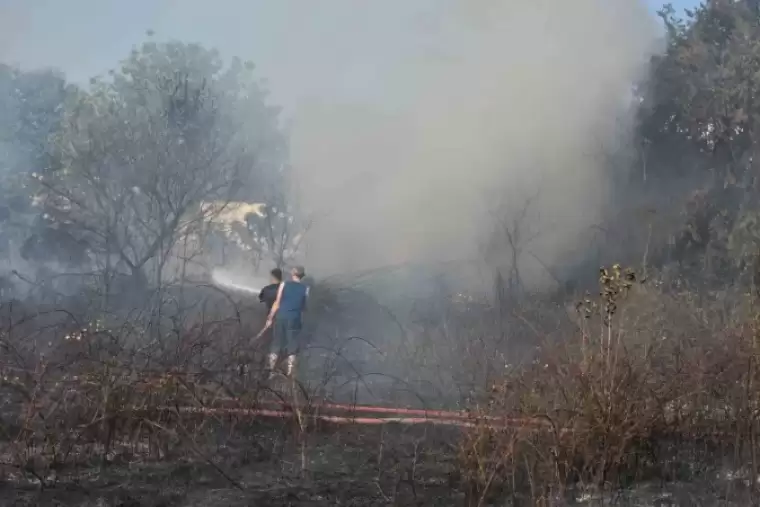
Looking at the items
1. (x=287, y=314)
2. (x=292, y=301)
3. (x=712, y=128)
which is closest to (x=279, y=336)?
(x=287, y=314)

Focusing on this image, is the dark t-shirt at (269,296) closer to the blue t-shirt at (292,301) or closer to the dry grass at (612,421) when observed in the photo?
the blue t-shirt at (292,301)

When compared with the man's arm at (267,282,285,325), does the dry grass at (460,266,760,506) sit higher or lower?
lower

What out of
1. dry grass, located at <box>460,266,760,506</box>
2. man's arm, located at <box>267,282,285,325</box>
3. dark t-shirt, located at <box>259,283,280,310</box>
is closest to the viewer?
dry grass, located at <box>460,266,760,506</box>

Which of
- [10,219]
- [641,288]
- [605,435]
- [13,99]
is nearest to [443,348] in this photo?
[641,288]

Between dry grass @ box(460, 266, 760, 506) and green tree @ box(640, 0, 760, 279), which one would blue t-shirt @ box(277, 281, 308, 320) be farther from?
green tree @ box(640, 0, 760, 279)

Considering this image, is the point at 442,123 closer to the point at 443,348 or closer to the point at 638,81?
the point at 638,81

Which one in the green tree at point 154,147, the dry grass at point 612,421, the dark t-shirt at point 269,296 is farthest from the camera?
the green tree at point 154,147

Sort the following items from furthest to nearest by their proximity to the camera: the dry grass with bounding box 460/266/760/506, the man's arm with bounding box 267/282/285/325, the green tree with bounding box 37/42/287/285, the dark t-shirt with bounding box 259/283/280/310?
the green tree with bounding box 37/42/287/285
the dark t-shirt with bounding box 259/283/280/310
the man's arm with bounding box 267/282/285/325
the dry grass with bounding box 460/266/760/506

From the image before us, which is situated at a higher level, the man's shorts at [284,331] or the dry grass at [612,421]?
the man's shorts at [284,331]

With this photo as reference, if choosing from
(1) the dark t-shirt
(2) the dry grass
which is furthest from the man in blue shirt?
(2) the dry grass

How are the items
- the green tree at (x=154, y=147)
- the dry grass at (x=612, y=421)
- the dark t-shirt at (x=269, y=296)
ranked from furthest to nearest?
the green tree at (x=154, y=147) → the dark t-shirt at (x=269, y=296) → the dry grass at (x=612, y=421)

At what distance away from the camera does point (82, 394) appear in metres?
3.74

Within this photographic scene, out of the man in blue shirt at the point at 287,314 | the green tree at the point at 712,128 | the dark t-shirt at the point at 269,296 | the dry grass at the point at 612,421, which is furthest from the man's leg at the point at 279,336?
the green tree at the point at 712,128

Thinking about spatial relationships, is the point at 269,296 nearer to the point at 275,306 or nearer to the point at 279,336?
the point at 275,306
